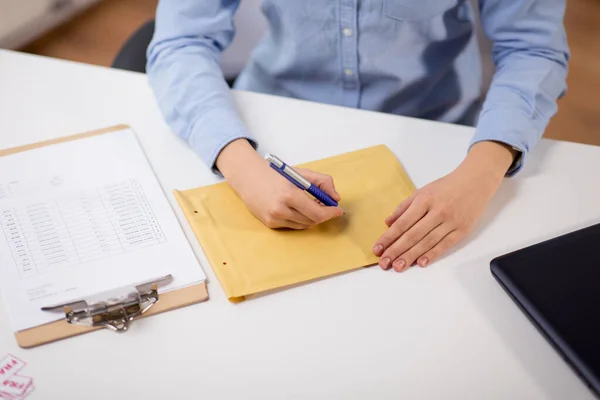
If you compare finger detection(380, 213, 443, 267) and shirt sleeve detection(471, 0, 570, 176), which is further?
shirt sleeve detection(471, 0, 570, 176)

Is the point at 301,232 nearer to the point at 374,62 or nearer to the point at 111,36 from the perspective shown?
the point at 374,62

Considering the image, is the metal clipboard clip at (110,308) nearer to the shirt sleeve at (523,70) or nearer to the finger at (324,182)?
the finger at (324,182)

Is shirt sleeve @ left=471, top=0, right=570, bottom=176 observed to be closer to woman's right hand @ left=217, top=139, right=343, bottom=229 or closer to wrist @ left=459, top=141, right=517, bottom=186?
wrist @ left=459, top=141, right=517, bottom=186

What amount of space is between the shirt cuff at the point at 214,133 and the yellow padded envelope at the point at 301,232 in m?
0.05

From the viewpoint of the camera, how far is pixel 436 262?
79cm

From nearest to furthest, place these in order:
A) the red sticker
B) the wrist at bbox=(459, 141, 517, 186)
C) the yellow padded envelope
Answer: the red sticker
the yellow padded envelope
the wrist at bbox=(459, 141, 517, 186)

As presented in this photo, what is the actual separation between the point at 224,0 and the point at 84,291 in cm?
55

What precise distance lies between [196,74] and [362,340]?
49 centimetres

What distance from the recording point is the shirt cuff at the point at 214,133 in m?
0.89

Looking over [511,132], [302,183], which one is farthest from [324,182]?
[511,132]

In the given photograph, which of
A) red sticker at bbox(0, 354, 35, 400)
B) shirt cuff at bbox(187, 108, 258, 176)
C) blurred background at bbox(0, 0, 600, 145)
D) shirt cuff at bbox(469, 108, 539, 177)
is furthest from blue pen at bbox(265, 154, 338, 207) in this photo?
blurred background at bbox(0, 0, 600, 145)

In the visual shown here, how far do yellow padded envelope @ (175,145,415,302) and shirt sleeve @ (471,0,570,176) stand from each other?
161mm

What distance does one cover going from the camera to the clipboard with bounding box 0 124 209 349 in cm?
70

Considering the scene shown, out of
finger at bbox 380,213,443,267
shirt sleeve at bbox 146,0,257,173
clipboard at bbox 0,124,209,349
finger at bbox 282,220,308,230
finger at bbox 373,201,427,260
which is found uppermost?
shirt sleeve at bbox 146,0,257,173
